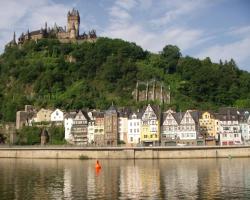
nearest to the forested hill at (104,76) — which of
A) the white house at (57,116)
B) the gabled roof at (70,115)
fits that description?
the white house at (57,116)

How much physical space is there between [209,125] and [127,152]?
761 inches

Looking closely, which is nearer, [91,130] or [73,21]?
[91,130]

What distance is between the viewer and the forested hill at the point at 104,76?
96062mm

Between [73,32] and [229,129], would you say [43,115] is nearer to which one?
[229,129]

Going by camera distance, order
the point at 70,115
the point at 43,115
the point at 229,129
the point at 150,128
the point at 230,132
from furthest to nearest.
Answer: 1. the point at 43,115
2. the point at 70,115
3. the point at 150,128
4. the point at 229,129
5. the point at 230,132

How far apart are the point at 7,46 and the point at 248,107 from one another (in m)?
74.7

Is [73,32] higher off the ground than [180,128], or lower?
higher

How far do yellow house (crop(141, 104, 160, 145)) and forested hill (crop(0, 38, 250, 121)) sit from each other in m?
10.4

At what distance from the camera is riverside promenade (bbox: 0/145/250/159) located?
213 ft

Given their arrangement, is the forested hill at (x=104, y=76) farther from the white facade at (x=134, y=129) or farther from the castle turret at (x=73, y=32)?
the white facade at (x=134, y=129)

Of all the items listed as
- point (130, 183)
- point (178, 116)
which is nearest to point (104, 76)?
point (178, 116)

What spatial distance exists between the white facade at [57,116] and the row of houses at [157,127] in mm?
3395

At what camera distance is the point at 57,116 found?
88.8m

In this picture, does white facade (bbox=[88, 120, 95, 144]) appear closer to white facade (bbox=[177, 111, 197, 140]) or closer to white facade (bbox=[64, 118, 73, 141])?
white facade (bbox=[64, 118, 73, 141])
